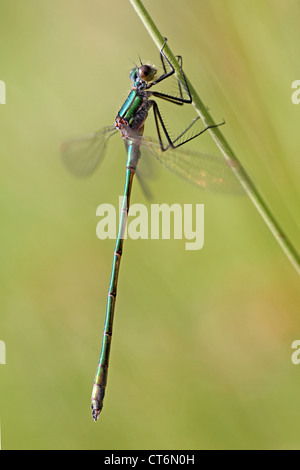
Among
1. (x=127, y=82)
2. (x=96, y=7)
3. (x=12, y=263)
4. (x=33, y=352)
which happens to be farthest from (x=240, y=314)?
(x=96, y=7)

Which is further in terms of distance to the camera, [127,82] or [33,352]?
[127,82]

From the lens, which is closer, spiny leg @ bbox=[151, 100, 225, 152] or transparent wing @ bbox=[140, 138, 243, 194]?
transparent wing @ bbox=[140, 138, 243, 194]

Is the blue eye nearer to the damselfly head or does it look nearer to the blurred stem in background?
the damselfly head

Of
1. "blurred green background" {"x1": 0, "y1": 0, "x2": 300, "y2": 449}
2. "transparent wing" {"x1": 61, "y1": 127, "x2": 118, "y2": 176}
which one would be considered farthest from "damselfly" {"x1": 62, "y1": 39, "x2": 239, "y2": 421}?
"blurred green background" {"x1": 0, "y1": 0, "x2": 300, "y2": 449}

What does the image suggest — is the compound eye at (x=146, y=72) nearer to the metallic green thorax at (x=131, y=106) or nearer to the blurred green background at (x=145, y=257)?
the metallic green thorax at (x=131, y=106)

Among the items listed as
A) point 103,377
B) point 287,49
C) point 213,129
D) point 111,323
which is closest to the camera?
point 213,129

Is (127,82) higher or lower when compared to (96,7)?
lower

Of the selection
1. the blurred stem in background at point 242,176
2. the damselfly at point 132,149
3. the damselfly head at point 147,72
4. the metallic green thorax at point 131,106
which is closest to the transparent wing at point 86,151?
the damselfly at point 132,149

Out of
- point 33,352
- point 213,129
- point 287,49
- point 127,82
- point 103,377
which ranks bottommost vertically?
point 103,377

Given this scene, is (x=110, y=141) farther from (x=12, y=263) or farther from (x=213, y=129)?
(x=213, y=129)

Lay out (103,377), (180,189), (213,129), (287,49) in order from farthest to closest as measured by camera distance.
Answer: (180,189)
(103,377)
(287,49)
(213,129)
